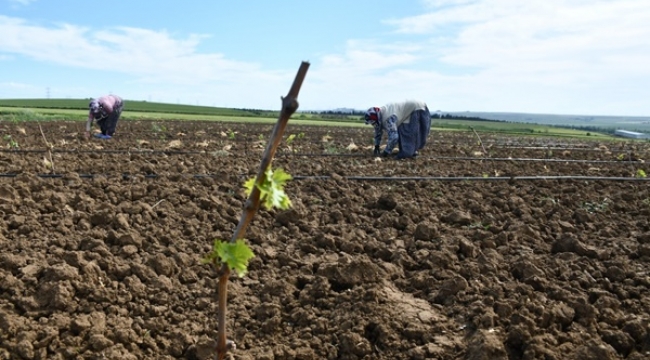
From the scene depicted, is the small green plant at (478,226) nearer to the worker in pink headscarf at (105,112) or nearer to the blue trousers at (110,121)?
the worker in pink headscarf at (105,112)

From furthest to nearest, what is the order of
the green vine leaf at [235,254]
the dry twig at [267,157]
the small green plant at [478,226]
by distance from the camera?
the small green plant at [478,226] < the green vine leaf at [235,254] < the dry twig at [267,157]

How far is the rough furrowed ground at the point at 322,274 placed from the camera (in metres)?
2.95

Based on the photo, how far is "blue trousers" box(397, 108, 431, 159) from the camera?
10375 mm

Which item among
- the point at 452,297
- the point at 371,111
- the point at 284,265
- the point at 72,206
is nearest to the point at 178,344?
the point at 284,265

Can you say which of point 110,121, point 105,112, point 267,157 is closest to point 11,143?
point 105,112

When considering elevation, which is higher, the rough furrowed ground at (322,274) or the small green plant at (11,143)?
the small green plant at (11,143)

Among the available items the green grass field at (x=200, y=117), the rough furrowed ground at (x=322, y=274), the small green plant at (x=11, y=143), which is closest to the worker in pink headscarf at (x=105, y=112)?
the small green plant at (x=11, y=143)

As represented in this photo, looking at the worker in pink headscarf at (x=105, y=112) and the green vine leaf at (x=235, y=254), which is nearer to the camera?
the green vine leaf at (x=235, y=254)

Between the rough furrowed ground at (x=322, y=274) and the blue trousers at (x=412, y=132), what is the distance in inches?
161

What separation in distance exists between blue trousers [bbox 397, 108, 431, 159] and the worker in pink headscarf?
6.15m

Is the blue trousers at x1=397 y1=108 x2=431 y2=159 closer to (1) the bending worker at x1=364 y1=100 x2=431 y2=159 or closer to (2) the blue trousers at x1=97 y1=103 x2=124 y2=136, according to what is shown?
(1) the bending worker at x1=364 y1=100 x2=431 y2=159

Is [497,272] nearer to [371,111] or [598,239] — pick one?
[598,239]

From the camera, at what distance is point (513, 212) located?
18.7ft

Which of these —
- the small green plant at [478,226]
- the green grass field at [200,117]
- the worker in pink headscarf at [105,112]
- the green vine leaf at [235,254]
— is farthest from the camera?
the green grass field at [200,117]
